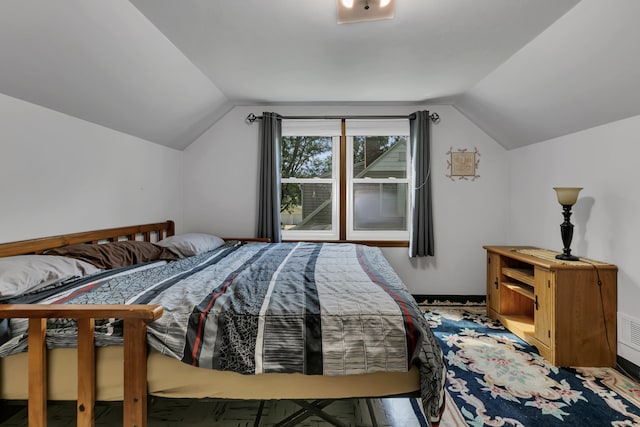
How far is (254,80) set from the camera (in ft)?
9.98

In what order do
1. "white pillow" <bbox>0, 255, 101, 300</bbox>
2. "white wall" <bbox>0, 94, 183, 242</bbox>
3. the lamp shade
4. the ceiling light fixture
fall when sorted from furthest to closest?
1. the lamp shade
2. "white wall" <bbox>0, 94, 183, 242</bbox>
3. the ceiling light fixture
4. "white pillow" <bbox>0, 255, 101, 300</bbox>

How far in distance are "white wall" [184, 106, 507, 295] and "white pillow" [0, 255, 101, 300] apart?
2.05 metres

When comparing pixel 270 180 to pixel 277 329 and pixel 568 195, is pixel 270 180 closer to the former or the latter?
pixel 277 329

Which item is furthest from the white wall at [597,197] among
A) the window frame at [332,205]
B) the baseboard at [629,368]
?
the window frame at [332,205]

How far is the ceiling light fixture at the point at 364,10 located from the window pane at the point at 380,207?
7.44ft

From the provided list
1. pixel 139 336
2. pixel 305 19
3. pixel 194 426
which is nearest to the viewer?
pixel 139 336

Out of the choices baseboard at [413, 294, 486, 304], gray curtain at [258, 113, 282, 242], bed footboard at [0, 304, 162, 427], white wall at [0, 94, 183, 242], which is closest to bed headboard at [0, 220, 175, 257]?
white wall at [0, 94, 183, 242]

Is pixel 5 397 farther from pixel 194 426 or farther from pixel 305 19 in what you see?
pixel 305 19

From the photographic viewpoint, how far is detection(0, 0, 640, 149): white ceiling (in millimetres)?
1758

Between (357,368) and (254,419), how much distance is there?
857 millimetres

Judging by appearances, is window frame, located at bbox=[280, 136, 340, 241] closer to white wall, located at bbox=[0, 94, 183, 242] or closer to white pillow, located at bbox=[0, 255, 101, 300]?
white wall, located at bbox=[0, 94, 183, 242]

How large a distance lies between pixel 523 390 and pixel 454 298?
177 centimetres

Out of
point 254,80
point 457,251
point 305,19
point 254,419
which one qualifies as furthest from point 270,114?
point 254,419

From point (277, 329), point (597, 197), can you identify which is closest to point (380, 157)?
point (597, 197)
